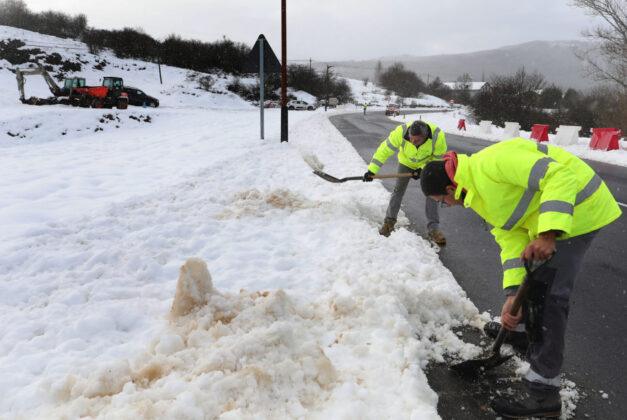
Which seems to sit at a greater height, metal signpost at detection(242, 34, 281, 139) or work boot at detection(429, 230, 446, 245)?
metal signpost at detection(242, 34, 281, 139)

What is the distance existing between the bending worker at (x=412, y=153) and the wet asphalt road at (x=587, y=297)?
0.42 m

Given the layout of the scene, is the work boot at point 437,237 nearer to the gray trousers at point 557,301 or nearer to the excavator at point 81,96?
the gray trousers at point 557,301

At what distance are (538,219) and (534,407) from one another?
3.55 ft

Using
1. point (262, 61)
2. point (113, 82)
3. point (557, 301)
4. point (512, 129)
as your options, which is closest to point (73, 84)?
point (113, 82)

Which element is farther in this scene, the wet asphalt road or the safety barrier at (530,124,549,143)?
the safety barrier at (530,124,549,143)

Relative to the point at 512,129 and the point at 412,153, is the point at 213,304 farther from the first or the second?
the point at 512,129

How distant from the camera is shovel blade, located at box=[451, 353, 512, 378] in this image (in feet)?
8.25

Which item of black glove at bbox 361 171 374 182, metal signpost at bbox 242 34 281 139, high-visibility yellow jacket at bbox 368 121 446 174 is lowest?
black glove at bbox 361 171 374 182

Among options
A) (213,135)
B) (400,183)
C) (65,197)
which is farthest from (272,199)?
(213,135)

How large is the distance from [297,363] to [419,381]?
29.4 inches

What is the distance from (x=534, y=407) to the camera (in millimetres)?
2176

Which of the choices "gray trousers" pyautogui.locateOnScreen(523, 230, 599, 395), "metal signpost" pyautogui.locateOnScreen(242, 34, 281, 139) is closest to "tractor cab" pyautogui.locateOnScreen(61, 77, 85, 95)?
"metal signpost" pyautogui.locateOnScreen(242, 34, 281, 139)

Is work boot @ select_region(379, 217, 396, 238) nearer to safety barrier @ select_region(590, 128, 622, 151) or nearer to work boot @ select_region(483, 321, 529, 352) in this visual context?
work boot @ select_region(483, 321, 529, 352)

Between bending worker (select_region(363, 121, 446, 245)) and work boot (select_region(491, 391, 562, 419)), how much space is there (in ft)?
9.28
